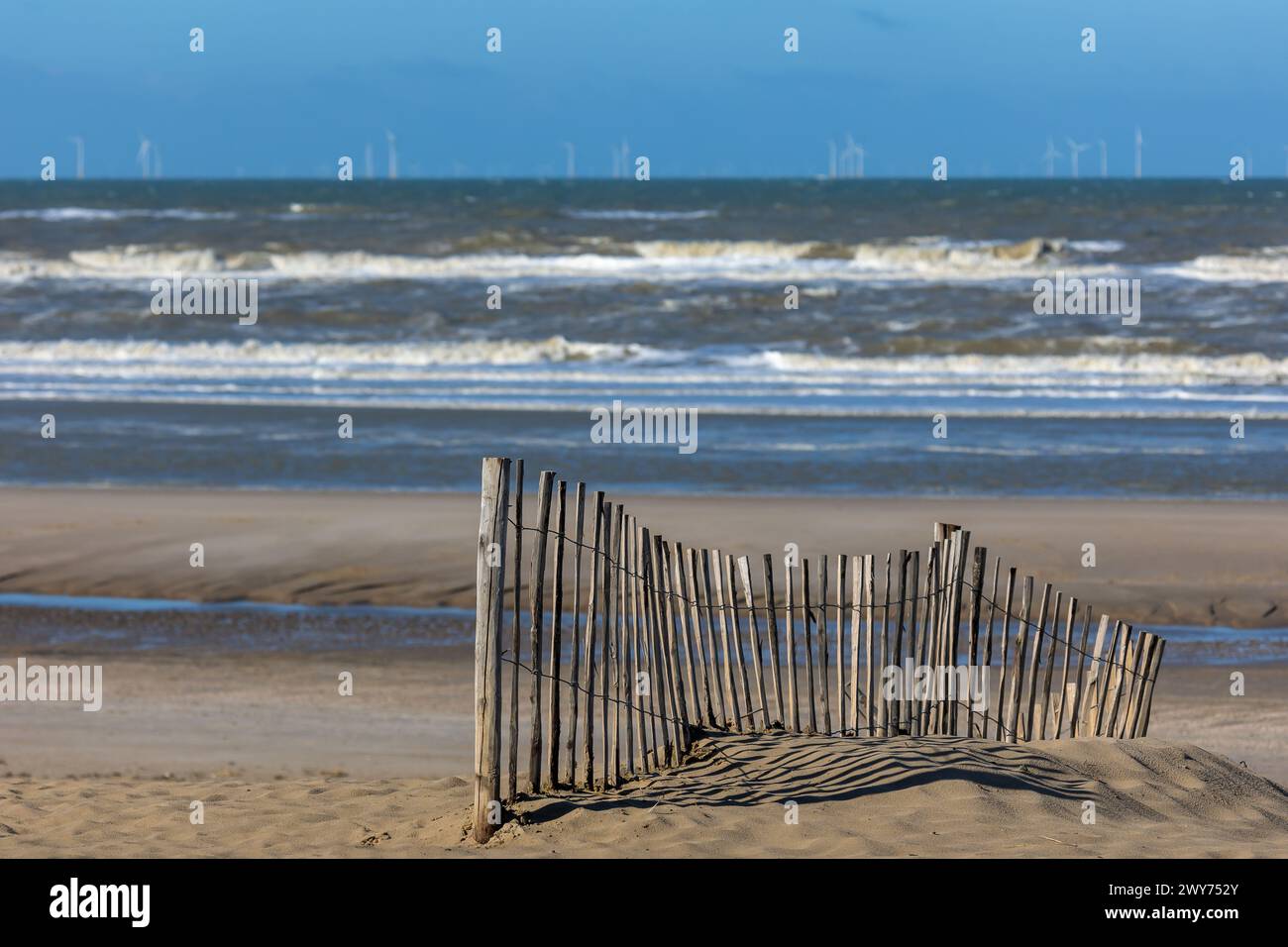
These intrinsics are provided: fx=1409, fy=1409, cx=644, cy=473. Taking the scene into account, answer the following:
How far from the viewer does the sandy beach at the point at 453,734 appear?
17.4 feet

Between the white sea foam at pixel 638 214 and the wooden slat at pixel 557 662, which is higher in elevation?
the white sea foam at pixel 638 214

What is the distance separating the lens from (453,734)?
730 centimetres

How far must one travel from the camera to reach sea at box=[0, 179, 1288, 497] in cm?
1494

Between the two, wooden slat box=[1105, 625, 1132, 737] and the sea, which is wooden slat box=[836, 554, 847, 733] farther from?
the sea

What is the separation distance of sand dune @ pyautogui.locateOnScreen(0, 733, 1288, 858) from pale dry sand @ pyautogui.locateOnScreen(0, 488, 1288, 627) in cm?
372

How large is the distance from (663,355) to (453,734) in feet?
62.6

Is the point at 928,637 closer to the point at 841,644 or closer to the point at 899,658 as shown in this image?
the point at 899,658

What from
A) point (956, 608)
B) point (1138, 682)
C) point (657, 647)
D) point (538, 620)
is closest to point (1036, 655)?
point (956, 608)

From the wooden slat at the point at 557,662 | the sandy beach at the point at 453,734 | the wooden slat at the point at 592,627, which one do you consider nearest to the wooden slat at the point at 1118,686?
the sandy beach at the point at 453,734

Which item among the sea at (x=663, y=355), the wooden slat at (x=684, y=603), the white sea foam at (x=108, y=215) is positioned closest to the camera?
the wooden slat at (x=684, y=603)

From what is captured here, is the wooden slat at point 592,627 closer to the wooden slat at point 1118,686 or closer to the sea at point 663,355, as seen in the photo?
the wooden slat at point 1118,686

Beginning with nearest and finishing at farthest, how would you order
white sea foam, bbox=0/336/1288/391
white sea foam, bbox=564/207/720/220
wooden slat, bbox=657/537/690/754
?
wooden slat, bbox=657/537/690/754 < white sea foam, bbox=0/336/1288/391 < white sea foam, bbox=564/207/720/220

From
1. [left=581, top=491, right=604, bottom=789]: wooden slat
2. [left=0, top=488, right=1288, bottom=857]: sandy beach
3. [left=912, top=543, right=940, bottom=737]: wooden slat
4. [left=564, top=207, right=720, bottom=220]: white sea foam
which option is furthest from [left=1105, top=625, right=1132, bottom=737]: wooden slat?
[left=564, top=207, right=720, bottom=220]: white sea foam

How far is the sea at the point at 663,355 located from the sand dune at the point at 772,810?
731 cm
